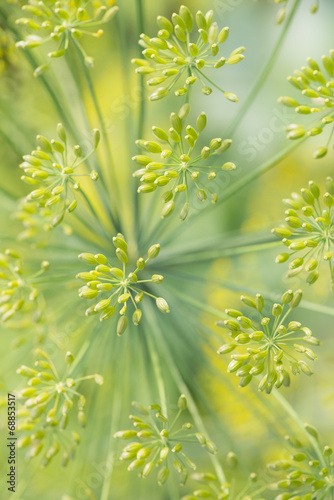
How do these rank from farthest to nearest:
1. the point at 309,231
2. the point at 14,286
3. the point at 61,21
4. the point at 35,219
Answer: the point at 35,219 → the point at 14,286 → the point at 61,21 → the point at 309,231

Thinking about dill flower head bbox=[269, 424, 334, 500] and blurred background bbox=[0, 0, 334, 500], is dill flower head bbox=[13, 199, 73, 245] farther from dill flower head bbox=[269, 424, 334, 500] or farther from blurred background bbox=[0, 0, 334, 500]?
dill flower head bbox=[269, 424, 334, 500]

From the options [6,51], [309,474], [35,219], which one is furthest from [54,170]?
[309,474]

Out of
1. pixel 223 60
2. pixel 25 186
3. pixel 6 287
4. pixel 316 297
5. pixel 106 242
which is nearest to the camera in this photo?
pixel 223 60

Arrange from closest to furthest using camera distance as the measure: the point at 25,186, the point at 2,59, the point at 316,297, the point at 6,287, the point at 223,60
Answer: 1. the point at 223,60
2. the point at 6,287
3. the point at 2,59
4. the point at 25,186
5. the point at 316,297

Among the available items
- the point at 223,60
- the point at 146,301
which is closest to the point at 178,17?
the point at 223,60

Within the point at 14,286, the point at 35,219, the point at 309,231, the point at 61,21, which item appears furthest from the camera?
the point at 35,219

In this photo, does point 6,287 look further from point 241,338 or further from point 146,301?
point 241,338

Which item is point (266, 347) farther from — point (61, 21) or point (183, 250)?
point (61, 21)
